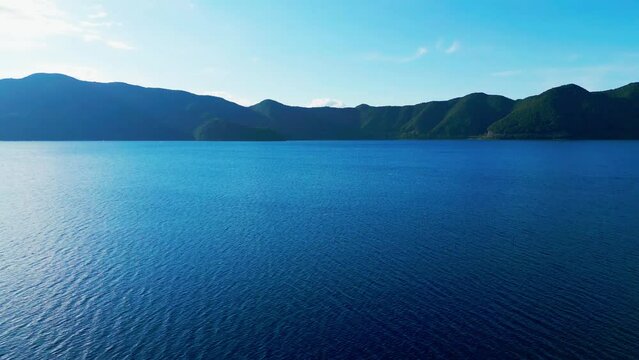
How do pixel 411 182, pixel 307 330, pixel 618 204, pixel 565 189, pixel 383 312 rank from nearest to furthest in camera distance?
pixel 307 330 < pixel 383 312 < pixel 618 204 < pixel 565 189 < pixel 411 182

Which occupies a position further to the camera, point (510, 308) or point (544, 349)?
point (510, 308)

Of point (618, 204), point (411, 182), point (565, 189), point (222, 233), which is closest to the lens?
point (222, 233)

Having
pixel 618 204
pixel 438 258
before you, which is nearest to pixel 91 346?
pixel 438 258

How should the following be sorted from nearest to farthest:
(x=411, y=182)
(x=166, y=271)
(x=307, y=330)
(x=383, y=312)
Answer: (x=307, y=330)
(x=383, y=312)
(x=166, y=271)
(x=411, y=182)

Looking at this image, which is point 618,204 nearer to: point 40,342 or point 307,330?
point 307,330

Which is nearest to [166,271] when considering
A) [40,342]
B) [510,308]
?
[40,342]

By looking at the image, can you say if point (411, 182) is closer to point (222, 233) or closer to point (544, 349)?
point (222, 233)
